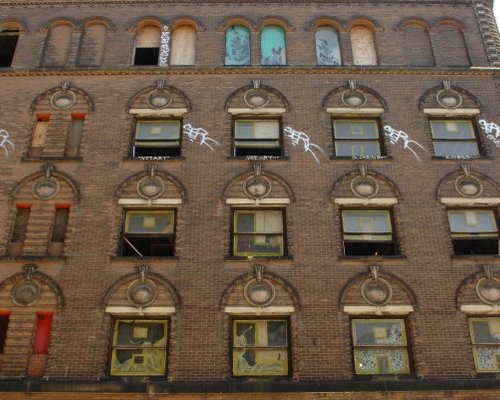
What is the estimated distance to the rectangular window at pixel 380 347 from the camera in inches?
607

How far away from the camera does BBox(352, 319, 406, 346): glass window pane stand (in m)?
15.7

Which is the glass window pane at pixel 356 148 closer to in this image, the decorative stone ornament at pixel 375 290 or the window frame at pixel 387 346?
the decorative stone ornament at pixel 375 290

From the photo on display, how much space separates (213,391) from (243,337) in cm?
166

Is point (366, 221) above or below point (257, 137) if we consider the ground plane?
below

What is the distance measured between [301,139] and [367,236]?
361 centimetres

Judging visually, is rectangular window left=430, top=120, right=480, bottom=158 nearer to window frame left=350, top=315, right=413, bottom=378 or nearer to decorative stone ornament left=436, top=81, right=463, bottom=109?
decorative stone ornament left=436, top=81, right=463, bottom=109

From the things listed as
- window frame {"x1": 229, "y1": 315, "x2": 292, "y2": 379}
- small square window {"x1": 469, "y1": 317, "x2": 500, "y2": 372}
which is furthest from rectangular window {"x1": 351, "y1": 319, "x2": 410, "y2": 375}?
small square window {"x1": 469, "y1": 317, "x2": 500, "y2": 372}

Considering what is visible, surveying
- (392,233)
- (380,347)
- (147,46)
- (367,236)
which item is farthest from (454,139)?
(147,46)

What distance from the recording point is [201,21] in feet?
71.6

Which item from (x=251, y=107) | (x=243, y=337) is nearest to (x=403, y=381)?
(x=243, y=337)

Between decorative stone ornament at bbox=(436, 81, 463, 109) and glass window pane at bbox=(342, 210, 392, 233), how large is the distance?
443 cm

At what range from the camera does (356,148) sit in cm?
1892

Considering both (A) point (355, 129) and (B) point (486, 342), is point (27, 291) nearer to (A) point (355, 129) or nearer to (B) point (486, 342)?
(A) point (355, 129)

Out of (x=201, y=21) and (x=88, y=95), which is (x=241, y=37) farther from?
(x=88, y=95)
